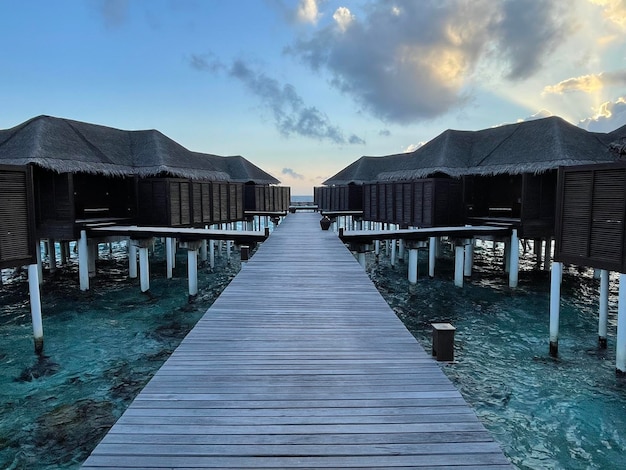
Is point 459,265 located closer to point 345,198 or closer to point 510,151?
point 510,151

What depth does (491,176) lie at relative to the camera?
23.2 meters

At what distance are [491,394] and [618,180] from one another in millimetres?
6117

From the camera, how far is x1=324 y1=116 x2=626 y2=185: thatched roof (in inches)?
763

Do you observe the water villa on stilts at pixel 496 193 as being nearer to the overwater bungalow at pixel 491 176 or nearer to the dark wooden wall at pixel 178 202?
the overwater bungalow at pixel 491 176

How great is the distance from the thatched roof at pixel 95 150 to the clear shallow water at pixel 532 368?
15001 millimetres

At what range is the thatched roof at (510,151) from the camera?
63.6 ft

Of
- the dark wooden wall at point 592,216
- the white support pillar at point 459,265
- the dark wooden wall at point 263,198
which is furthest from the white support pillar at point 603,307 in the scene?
the dark wooden wall at point 263,198

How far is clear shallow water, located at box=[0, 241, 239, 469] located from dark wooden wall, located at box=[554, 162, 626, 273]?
1192cm

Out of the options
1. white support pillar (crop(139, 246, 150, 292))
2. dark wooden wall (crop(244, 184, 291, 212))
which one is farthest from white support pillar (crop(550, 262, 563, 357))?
dark wooden wall (crop(244, 184, 291, 212))

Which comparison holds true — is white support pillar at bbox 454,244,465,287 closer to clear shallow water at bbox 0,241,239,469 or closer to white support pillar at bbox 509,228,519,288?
white support pillar at bbox 509,228,519,288

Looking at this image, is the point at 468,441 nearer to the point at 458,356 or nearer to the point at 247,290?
the point at 247,290

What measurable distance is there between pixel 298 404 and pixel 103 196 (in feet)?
73.5

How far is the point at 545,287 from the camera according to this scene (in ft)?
62.5

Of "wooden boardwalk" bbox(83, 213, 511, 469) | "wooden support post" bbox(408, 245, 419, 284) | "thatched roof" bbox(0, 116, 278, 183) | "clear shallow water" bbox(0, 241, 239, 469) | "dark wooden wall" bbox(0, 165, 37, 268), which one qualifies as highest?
"thatched roof" bbox(0, 116, 278, 183)
